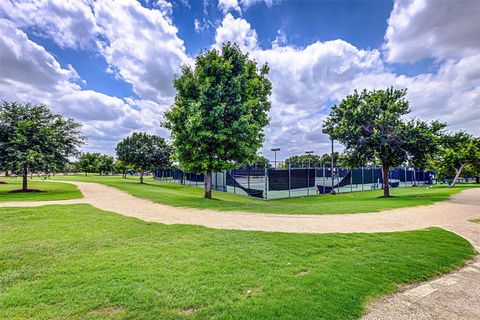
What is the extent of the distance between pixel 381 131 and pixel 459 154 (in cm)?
1579

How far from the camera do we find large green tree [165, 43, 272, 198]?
12758 millimetres

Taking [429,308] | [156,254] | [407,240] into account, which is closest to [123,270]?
[156,254]

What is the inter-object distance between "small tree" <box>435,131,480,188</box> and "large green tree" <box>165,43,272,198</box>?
22.1m

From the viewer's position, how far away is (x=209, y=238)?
18.6 ft

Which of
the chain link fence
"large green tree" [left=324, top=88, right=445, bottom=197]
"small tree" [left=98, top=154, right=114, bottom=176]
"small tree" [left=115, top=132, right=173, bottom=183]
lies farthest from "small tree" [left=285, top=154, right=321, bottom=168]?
"small tree" [left=98, top=154, right=114, bottom=176]

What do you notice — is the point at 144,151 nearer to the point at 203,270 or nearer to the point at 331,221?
the point at 331,221

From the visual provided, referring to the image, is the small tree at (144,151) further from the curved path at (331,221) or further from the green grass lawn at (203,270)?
the green grass lawn at (203,270)

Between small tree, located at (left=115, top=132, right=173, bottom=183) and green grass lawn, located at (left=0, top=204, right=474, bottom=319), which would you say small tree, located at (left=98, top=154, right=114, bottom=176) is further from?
green grass lawn, located at (left=0, top=204, right=474, bottom=319)

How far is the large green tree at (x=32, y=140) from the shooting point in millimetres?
14945

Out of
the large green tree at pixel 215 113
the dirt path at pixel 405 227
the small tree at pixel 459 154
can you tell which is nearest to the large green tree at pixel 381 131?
the dirt path at pixel 405 227

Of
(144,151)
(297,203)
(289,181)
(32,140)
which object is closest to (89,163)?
(144,151)

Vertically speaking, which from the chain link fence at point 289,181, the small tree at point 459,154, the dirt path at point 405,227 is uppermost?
the small tree at point 459,154

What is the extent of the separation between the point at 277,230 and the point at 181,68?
473 inches

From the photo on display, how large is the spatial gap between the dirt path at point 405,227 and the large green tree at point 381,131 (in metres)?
5.78
